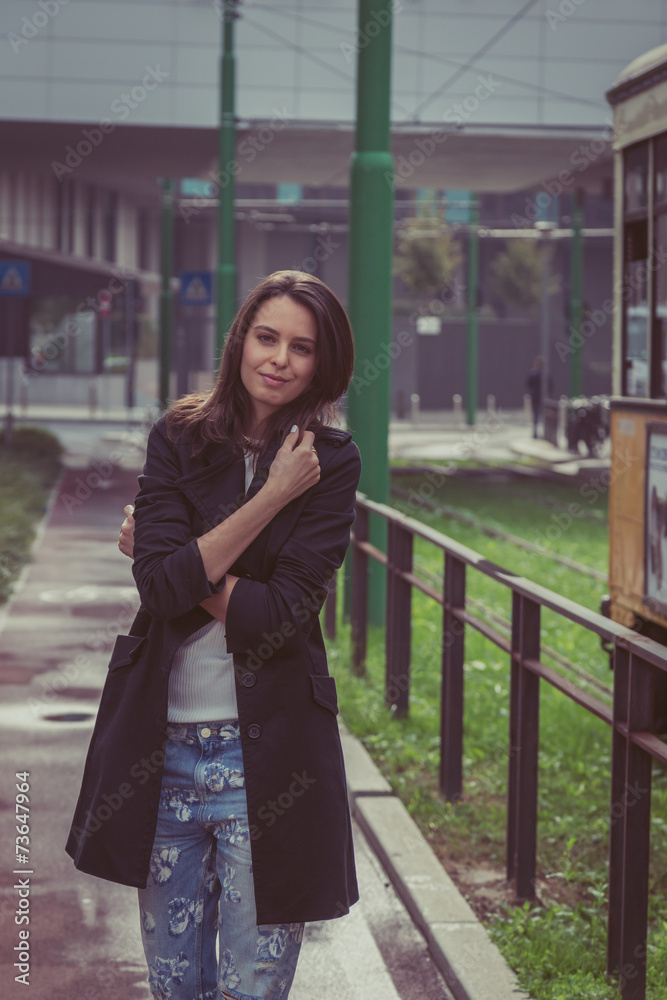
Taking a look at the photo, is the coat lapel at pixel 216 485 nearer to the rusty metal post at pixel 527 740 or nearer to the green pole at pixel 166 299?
the rusty metal post at pixel 527 740

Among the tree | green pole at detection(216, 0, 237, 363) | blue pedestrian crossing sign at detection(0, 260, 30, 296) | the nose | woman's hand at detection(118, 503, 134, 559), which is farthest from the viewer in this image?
the tree

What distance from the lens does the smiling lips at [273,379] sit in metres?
2.67

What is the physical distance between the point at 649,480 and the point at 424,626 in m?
3.20

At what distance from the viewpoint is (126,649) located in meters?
2.65

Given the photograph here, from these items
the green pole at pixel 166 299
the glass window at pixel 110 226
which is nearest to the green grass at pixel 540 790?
the green pole at pixel 166 299

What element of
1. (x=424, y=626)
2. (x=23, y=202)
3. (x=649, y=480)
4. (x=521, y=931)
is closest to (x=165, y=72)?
(x=23, y=202)

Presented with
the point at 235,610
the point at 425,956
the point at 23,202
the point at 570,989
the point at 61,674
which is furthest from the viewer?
the point at 23,202

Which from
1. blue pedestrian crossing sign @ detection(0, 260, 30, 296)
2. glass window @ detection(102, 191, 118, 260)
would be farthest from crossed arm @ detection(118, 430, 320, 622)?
glass window @ detection(102, 191, 118, 260)

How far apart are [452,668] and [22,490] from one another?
12.5 meters

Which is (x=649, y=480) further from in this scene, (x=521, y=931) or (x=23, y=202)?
(x=23, y=202)

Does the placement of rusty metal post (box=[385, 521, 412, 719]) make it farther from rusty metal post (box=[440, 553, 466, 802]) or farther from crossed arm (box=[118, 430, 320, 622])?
crossed arm (box=[118, 430, 320, 622])

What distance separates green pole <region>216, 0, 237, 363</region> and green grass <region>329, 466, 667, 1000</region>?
1010 centimetres

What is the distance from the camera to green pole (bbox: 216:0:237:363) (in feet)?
62.5

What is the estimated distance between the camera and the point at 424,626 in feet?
31.2
